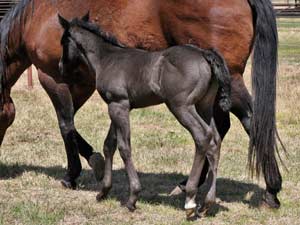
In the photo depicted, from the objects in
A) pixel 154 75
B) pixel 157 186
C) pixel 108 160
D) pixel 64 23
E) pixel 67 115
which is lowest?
pixel 157 186

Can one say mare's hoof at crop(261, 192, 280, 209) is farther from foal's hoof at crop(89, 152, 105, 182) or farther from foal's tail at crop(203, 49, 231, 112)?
foal's hoof at crop(89, 152, 105, 182)

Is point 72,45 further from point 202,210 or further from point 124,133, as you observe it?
point 202,210

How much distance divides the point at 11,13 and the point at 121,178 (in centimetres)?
207

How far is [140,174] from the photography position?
6207 millimetres

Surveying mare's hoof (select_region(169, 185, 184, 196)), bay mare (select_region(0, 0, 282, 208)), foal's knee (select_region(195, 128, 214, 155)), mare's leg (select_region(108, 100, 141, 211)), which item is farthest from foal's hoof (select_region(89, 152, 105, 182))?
foal's knee (select_region(195, 128, 214, 155))

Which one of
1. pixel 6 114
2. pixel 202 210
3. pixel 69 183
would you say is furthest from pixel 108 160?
pixel 6 114

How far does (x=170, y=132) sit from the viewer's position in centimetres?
816

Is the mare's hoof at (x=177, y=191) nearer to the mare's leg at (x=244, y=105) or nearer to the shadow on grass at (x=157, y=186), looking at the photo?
the shadow on grass at (x=157, y=186)

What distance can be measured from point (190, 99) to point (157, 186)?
64.4 inches

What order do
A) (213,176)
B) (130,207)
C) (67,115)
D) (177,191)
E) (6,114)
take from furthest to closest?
(6,114)
(67,115)
(177,191)
(130,207)
(213,176)

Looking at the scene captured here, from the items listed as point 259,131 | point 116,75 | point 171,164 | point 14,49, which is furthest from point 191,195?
point 14,49

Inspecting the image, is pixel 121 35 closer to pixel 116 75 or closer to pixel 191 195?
pixel 116 75

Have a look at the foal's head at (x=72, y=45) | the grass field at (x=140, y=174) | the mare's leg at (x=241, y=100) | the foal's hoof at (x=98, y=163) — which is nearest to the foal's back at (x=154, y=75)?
the foal's head at (x=72, y=45)

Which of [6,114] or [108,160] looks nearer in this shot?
[108,160]
